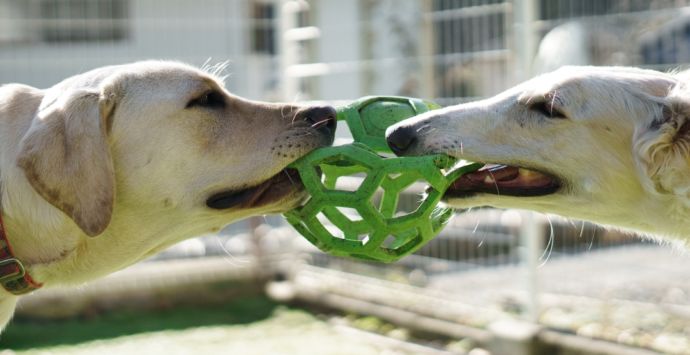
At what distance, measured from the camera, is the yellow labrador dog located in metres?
3.46

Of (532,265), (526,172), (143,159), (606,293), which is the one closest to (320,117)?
(143,159)

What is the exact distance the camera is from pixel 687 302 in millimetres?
6273

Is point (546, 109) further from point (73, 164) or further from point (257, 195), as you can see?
point (73, 164)

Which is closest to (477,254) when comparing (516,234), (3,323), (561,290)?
(516,234)

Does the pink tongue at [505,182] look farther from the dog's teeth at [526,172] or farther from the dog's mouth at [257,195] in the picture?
the dog's mouth at [257,195]

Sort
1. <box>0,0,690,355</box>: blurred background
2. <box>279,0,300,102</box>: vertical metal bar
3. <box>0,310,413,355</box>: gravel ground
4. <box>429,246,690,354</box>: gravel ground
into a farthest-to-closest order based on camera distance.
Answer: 1. <box>279,0,300,102</box>: vertical metal bar
2. <box>0,310,413,355</box>: gravel ground
3. <box>0,0,690,355</box>: blurred background
4. <box>429,246,690,354</box>: gravel ground

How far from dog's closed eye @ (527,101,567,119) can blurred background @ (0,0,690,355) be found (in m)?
1.82

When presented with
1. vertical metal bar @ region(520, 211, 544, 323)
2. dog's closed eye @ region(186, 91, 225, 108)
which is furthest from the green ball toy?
vertical metal bar @ region(520, 211, 544, 323)

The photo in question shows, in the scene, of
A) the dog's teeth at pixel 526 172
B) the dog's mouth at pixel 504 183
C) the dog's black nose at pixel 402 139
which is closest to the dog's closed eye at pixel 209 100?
the dog's black nose at pixel 402 139

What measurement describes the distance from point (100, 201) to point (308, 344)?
158 inches

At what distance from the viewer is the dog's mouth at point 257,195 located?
3762mm

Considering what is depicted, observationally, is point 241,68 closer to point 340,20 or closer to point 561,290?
point 340,20

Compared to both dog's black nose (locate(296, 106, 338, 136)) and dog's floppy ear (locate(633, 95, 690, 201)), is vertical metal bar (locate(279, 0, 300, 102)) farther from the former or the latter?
dog's floppy ear (locate(633, 95, 690, 201))

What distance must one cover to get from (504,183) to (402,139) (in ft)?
1.63
